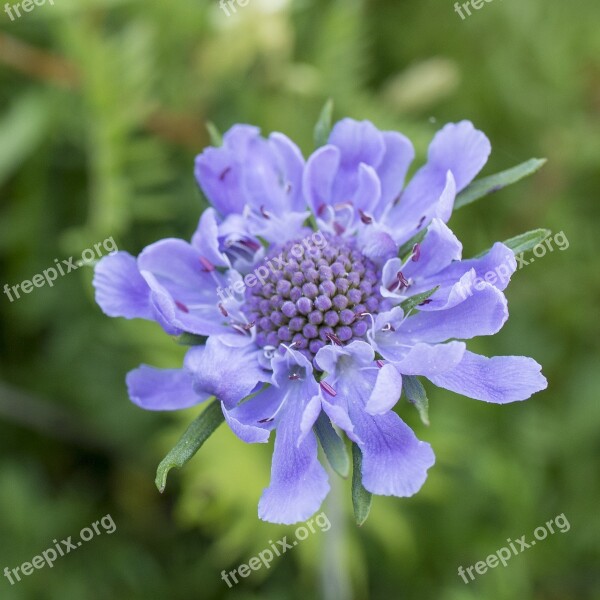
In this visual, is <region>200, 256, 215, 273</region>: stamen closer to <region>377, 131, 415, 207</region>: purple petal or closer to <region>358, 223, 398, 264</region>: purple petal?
<region>358, 223, 398, 264</region>: purple petal

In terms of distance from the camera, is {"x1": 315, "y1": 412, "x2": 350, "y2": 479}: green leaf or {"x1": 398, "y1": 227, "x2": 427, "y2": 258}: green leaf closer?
{"x1": 315, "y1": 412, "x2": 350, "y2": 479}: green leaf

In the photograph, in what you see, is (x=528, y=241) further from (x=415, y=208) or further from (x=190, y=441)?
(x=190, y=441)

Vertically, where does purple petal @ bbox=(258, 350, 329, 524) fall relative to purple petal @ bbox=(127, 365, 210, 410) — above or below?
below

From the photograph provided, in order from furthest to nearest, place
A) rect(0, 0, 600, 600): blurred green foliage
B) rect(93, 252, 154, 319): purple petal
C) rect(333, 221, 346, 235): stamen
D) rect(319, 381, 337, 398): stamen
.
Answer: rect(0, 0, 600, 600): blurred green foliage
rect(333, 221, 346, 235): stamen
rect(93, 252, 154, 319): purple petal
rect(319, 381, 337, 398): stamen

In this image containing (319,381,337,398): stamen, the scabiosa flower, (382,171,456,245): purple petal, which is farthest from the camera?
(382,171,456,245): purple petal

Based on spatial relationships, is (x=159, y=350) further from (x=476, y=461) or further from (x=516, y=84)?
(x=516, y=84)

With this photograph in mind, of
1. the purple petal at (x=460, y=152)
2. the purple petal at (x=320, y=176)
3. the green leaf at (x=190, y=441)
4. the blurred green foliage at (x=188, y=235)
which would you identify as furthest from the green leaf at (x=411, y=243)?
the blurred green foliage at (x=188, y=235)

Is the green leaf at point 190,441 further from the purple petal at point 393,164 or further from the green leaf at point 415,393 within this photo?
the purple petal at point 393,164

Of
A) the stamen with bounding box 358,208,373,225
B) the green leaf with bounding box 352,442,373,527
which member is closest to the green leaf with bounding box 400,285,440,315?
the stamen with bounding box 358,208,373,225
